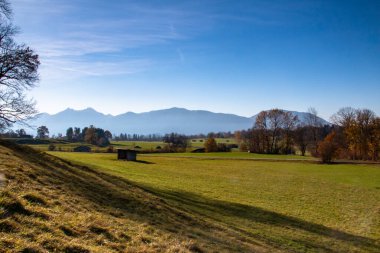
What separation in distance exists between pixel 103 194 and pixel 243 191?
61.9 feet

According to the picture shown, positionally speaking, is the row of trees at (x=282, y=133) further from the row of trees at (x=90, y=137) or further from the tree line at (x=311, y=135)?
the row of trees at (x=90, y=137)

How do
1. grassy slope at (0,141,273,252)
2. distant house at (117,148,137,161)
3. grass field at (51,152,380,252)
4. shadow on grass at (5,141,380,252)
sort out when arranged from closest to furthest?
grassy slope at (0,141,273,252), shadow on grass at (5,141,380,252), grass field at (51,152,380,252), distant house at (117,148,137,161)

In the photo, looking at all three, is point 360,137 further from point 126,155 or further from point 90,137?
point 90,137

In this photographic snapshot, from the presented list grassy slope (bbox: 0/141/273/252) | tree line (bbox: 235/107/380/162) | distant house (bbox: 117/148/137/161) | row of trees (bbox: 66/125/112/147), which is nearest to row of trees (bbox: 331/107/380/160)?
tree line (bbox: 235/107/380/162)

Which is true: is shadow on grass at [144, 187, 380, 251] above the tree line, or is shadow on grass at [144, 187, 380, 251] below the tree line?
below

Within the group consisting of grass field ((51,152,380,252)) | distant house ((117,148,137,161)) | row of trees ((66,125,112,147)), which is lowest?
grass field ((51,152,380,252))

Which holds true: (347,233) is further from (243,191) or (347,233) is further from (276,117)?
(276,117)

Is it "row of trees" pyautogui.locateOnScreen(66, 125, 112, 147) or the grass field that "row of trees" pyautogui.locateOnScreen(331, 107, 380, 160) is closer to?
the grass field

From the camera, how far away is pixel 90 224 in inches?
364

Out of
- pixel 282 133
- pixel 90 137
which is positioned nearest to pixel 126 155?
pixel 282 133

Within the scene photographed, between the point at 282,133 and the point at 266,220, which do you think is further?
the point at 282,133

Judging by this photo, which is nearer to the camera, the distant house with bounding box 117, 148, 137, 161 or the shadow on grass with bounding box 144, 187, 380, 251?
the shadow on grass with bounding box 144, 187, 380, 251

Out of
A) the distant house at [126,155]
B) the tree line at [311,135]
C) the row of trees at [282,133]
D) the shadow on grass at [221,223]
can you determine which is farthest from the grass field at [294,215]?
the row of trees at [282,133]

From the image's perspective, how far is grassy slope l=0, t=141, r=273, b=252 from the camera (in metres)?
7.29
